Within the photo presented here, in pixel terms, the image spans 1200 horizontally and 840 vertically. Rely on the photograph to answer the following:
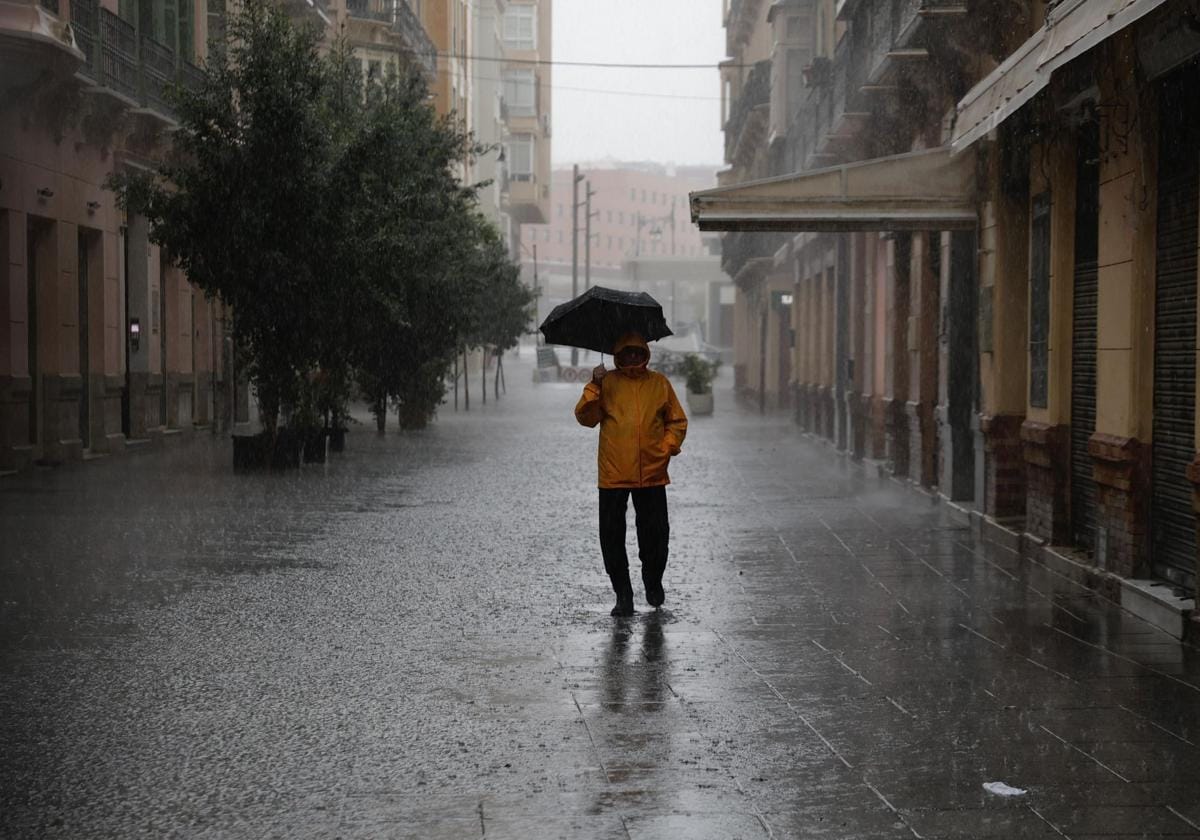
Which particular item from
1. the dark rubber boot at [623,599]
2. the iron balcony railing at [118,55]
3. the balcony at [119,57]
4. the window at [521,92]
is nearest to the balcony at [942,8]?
the dark rubber boot at [623,599]

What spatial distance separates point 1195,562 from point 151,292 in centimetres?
Answer: 2172

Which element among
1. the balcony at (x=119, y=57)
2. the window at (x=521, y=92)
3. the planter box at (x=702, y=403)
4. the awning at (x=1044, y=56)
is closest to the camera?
the awning at (x=1044, y=56)

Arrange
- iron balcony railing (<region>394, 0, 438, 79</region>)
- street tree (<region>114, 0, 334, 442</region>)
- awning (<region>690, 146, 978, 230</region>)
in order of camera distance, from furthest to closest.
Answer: iron balcony railing (<region>394, 0, 438, 79</region>) → street tree (<region>114, 0, 334, 442</region>) → awning (<region>690, 146, 978, 230</region>)

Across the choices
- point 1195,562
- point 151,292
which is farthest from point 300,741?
point 151,292

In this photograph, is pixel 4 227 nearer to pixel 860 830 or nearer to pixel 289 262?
pixel 289 262

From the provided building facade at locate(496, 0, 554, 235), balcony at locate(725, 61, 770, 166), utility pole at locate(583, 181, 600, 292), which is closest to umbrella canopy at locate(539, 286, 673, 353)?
balcony at locate(725, 61, 770, 166)

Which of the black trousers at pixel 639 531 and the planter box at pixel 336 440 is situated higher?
the black trousers at pixel 639 531

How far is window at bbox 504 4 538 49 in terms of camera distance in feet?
315

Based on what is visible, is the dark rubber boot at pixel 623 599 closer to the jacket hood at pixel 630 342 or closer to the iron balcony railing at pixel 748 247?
the jacket hood at pixel 630 342

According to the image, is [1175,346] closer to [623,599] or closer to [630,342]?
[630,342]

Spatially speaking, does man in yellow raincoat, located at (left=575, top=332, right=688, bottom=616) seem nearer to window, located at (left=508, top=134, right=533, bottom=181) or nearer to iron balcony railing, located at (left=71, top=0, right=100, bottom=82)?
iron balcony railing, located at (left=71, top=0, right=100, bottom=82)

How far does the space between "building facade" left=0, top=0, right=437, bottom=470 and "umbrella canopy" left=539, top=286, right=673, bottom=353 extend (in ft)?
38.1

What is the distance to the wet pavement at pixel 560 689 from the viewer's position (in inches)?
225

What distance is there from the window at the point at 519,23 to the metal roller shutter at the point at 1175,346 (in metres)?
87.7
